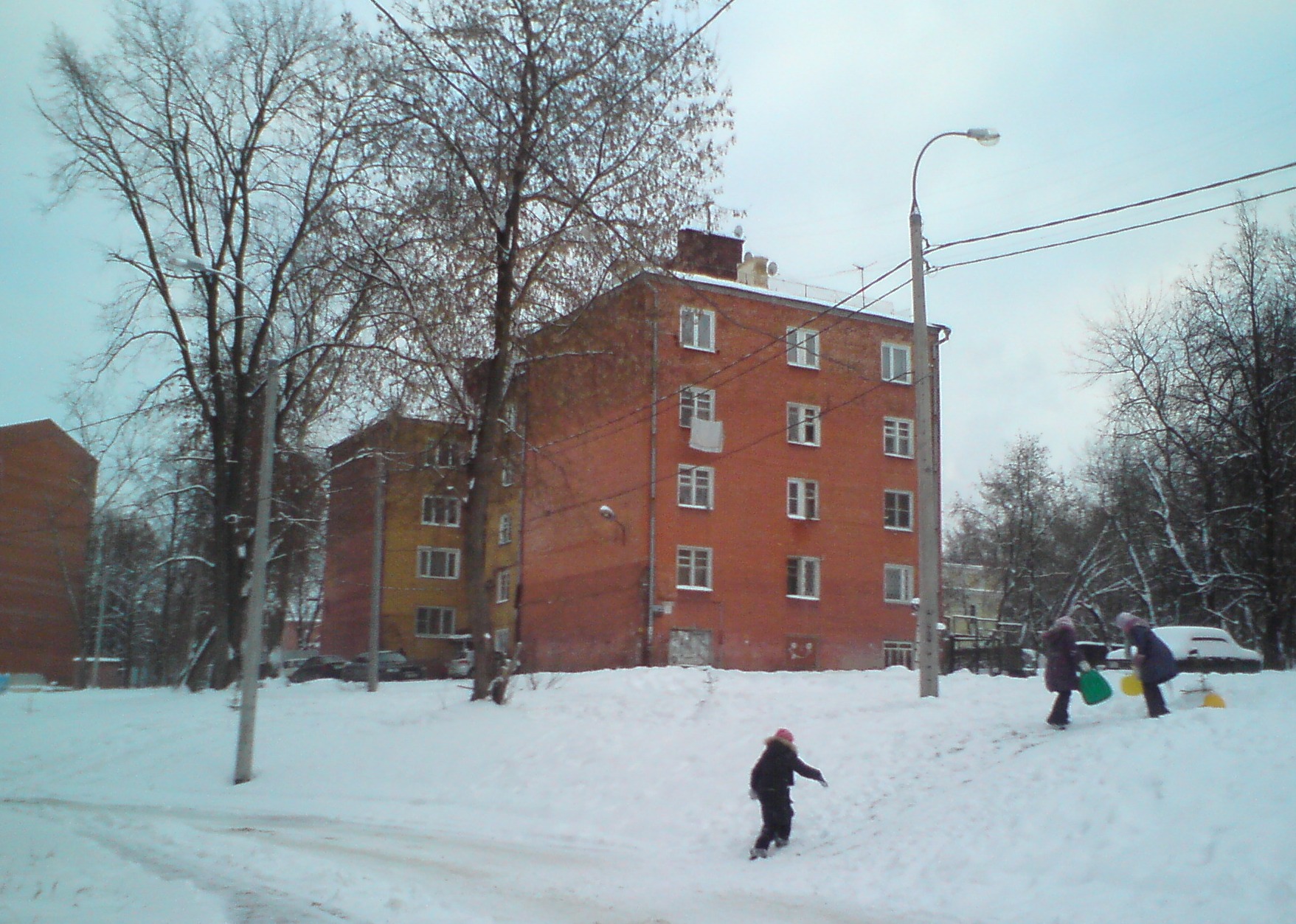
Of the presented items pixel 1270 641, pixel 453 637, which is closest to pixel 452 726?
pixel 1270 641

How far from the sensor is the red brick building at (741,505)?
1507 inches

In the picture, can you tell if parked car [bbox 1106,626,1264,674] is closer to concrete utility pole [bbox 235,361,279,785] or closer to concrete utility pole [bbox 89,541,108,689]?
concrete utility pole [bbox 235,361,279,785]

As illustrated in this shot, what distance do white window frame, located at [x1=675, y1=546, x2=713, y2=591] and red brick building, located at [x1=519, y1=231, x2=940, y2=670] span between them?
0.17 ft

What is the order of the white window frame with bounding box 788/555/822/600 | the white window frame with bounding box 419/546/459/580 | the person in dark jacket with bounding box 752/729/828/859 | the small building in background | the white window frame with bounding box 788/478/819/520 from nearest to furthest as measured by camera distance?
the person in dark jacket with bounding box 752/729/828/859
the small building in background
the white window frame with bounding box 788/555/822/600
the white window frame with bounding box 788/478/819/520
the white window frame with bounding box 419/546/459/580

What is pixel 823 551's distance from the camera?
41125mm

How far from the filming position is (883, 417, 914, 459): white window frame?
43.4m

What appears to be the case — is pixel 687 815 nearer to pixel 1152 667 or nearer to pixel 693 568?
pixel 1152 667

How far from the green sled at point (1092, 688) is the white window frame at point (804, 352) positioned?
1108 inches

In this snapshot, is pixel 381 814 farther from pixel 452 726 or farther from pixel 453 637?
pixel 453 637

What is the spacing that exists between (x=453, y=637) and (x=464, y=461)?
111ft

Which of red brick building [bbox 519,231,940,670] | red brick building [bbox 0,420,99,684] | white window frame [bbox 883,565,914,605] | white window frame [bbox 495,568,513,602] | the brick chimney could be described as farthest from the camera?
red brick building [bbox 0,420,99,684]

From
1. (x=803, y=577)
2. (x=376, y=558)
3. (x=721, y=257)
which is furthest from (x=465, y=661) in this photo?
(x=721, y=257)

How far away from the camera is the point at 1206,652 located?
24.6 meters

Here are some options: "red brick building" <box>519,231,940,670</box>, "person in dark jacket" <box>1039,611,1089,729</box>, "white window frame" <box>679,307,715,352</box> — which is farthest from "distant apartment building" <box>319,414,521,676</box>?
"person in dark jacket" <box>1039,611,1089,729</box>
